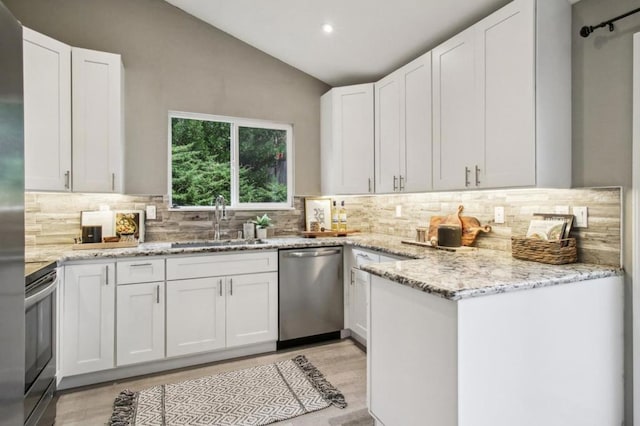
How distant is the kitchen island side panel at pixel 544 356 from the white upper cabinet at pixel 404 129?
4.46ft

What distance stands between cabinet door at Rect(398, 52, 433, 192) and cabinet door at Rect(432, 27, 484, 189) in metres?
0.08

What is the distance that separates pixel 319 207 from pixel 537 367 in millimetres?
2701

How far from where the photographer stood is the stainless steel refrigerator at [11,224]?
1001 mm

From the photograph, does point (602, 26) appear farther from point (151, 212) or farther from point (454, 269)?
point (151, 212)

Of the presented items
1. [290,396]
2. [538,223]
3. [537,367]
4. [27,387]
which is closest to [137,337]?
[27,387]

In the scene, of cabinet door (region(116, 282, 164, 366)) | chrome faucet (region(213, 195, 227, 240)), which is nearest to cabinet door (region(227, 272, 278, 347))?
cabinet door (region(116, 282, 164, 366))

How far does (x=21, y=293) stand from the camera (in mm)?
1139

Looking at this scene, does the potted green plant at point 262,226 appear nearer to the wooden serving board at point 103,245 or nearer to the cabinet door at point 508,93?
the wooden serving board at point 103,245

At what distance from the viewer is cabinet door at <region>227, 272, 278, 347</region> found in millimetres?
2934

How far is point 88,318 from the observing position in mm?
2498

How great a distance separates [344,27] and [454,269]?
7.57 feet

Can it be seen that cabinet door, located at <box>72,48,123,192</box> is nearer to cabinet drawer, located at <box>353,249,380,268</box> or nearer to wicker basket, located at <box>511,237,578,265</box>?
cabinet drawer, located at <box>353,249,380,268</box>

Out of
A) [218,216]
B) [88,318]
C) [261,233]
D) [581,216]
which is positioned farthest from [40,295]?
[581,216]

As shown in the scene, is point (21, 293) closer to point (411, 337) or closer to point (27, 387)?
point (27, 387)
